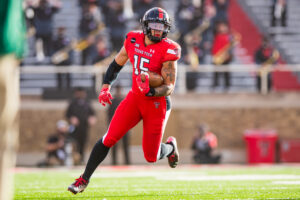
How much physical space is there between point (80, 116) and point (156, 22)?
23.1 feet

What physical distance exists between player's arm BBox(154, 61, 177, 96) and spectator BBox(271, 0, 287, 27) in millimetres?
11199

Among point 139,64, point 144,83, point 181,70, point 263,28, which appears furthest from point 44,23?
point 144,83

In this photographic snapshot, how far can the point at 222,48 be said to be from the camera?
1477cm

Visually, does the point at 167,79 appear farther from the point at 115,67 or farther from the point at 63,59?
the point at 63,59

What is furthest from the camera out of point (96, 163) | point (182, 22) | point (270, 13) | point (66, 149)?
point (270, 13)

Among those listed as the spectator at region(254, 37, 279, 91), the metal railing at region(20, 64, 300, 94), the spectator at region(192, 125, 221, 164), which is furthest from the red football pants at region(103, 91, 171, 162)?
the spectator at region(254, 37, 279, 91)

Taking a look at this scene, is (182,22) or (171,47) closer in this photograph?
(171,47)

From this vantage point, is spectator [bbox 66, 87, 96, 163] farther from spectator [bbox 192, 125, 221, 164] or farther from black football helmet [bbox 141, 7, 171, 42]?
black football helmet [bbox 141, 7, 171, 42]

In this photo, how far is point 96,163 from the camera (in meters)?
5.86

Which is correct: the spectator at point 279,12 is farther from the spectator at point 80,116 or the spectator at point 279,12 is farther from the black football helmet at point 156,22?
the black football helmet at point 156,22

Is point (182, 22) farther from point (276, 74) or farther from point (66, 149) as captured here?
point (66, 149)

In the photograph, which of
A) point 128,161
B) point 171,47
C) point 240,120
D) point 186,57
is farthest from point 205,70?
point 171,47

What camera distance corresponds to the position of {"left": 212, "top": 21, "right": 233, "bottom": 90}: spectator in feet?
47.7

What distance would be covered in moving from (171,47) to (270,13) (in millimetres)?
12882
